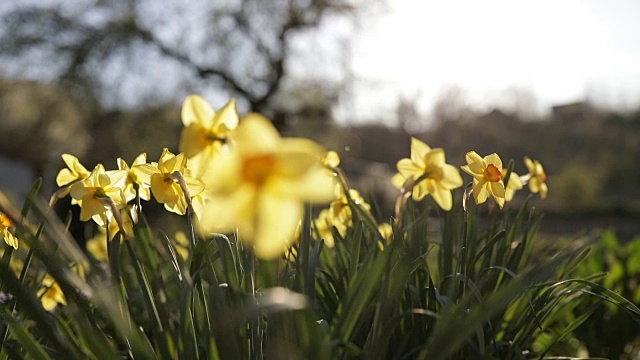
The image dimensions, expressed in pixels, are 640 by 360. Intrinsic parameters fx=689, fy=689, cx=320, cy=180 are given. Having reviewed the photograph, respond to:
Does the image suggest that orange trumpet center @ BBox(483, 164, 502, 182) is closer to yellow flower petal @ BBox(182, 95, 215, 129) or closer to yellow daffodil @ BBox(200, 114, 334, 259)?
yellow flower petal @ BBox(182, 95, 215, 129)

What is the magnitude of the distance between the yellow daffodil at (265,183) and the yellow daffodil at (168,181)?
0.51 meters

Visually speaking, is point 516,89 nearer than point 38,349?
No

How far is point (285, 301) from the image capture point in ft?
1.96

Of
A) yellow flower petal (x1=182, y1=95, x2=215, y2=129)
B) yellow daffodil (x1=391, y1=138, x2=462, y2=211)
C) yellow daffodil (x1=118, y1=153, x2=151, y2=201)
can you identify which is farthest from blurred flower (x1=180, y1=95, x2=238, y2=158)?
yellow daffodil (x1=391, y1=138, x2=462, y2=211)

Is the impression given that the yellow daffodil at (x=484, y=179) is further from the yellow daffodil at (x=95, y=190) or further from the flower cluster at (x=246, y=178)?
the yellow daffodil at (x=95, y=190)

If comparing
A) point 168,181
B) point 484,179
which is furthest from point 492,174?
point 168,181

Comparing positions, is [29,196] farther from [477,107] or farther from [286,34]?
[477,107]

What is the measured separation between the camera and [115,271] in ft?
3.43

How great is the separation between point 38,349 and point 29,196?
22cm

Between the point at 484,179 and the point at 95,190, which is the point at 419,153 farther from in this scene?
the point at 95,190

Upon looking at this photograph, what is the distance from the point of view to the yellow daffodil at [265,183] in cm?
60

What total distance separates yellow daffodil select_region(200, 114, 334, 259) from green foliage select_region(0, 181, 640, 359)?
7cm

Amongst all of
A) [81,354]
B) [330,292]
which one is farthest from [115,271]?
[330,292]

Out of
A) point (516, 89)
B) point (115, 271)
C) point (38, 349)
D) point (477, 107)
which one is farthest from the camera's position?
point (516, 89)
